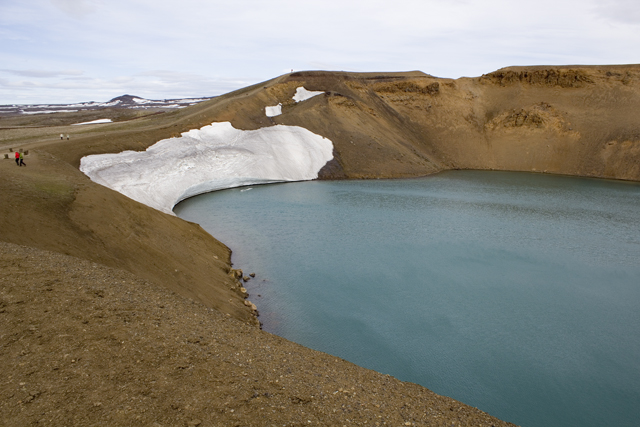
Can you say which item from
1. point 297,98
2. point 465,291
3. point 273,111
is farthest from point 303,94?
point 465,291

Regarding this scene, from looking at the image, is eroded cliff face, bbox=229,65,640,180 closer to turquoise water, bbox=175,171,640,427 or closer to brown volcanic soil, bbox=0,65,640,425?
turquoise water, bbox=175,171,640,427

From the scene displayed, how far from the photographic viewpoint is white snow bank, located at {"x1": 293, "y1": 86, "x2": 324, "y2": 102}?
134 feet

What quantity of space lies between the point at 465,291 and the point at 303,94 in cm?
3316

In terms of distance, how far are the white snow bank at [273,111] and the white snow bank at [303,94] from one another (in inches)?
113

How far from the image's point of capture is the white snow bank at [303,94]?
134ft

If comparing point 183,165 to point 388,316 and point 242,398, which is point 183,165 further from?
point 242,398

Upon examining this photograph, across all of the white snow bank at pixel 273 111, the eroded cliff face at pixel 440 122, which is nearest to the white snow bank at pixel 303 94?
the eroded cliff face at pixel 440 122

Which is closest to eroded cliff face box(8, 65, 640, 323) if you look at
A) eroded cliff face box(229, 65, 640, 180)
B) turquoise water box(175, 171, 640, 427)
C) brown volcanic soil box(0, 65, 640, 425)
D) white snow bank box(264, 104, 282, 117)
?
eroded cliff face box(229, 65, 640, 180)

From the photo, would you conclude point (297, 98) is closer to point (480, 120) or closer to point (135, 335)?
point (480, 120)

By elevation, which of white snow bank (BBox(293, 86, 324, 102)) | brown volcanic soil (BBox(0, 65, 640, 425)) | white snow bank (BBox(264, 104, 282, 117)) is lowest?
brown volcanic soil (BBox(0, 65, 640, 425))

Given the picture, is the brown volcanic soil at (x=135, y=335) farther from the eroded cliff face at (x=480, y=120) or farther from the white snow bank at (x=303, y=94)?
the white snow bank at (x=303, y=94)

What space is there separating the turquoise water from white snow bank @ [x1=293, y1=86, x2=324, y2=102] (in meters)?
19.4

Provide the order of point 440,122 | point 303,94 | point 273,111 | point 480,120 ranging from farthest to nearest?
point 480,120 → point 440,122 → point 303,94 → point 273,111

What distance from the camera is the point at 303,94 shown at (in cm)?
4141
